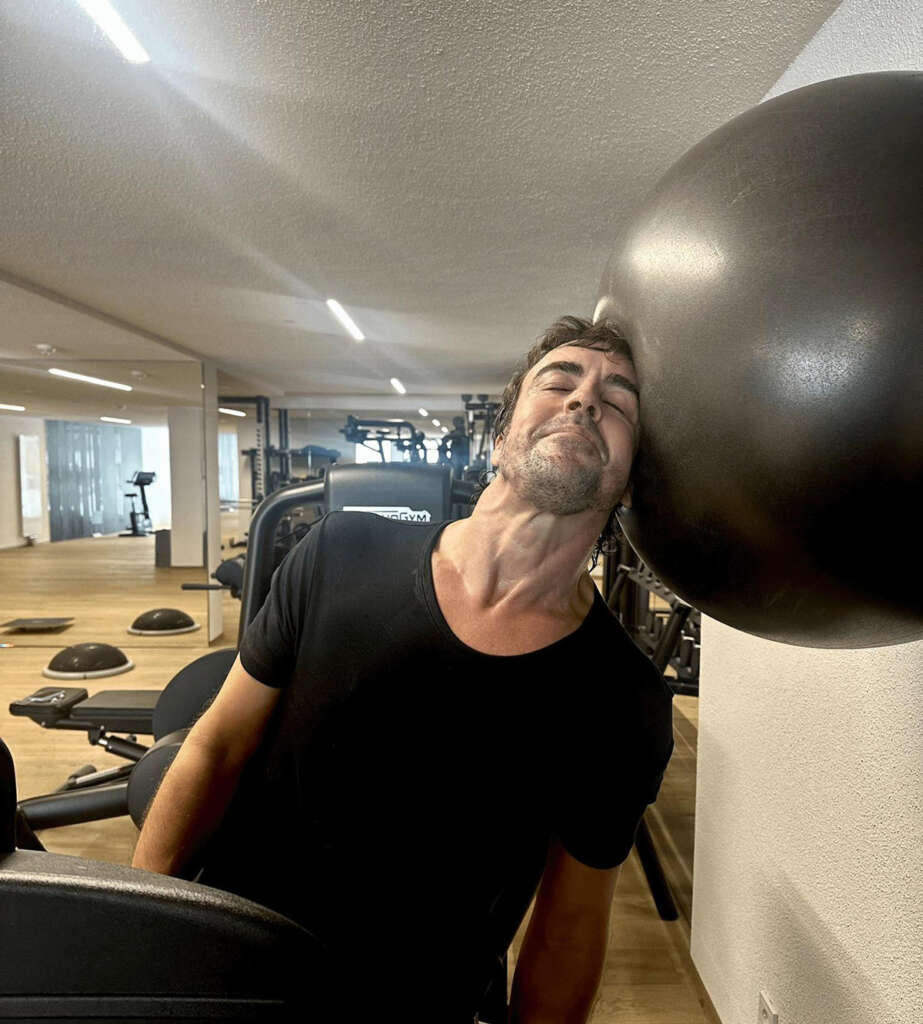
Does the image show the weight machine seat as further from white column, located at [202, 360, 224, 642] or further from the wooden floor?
white column, located at [202, 360, 224, 642]

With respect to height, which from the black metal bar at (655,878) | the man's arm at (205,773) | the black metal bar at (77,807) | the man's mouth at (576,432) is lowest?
the black metal bar at (655,878)

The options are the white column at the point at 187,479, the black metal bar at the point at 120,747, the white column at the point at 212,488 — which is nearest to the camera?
the black metal bar at the point at 120,747

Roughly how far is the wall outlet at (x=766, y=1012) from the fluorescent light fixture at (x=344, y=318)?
3259mm

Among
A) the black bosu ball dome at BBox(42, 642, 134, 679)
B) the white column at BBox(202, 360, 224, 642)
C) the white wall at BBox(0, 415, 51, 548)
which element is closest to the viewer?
the black bosu ball dome at BBox(42, 642, 134, 679)

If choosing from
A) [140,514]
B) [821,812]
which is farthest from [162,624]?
[140,514]

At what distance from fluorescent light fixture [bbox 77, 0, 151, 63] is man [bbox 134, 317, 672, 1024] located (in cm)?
108

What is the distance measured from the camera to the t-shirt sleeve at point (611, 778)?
0.90 m

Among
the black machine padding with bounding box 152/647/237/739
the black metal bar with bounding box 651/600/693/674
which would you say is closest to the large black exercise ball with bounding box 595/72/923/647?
the black machine padding with bounding box 152/647/237/739

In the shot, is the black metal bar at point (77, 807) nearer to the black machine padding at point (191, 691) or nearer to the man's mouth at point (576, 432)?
the black machine padding at point (191, 691)

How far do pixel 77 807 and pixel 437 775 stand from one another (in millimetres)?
1864

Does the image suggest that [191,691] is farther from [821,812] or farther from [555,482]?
[821,812]

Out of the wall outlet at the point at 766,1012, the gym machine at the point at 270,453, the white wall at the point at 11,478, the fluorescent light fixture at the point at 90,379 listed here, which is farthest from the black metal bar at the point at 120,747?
the white wall at the point at 11,478

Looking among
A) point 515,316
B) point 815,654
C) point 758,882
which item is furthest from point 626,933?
point 515,316

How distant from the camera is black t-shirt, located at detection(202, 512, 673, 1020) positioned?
89 centimetres
